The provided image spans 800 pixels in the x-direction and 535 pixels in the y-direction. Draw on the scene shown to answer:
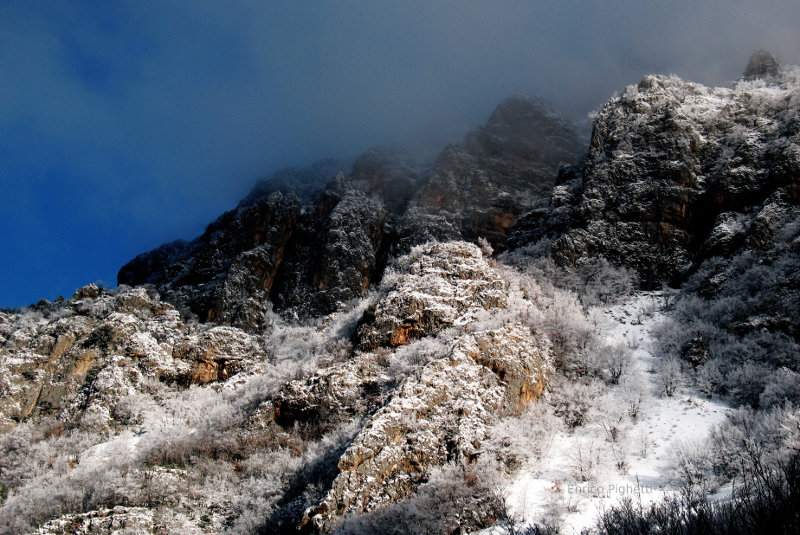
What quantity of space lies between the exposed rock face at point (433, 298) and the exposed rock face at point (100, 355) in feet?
57.4

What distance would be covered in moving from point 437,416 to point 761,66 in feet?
198

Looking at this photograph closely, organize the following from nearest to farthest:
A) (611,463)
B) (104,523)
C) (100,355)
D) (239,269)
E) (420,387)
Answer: (611,463)
(104,523)
(420,387)
(100,355)
(239,269)

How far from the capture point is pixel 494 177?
238 feet

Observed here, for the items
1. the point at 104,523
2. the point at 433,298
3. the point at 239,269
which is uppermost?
the point at 239,269

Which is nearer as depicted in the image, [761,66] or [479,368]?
[479,368]

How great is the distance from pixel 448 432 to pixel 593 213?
2982 cm

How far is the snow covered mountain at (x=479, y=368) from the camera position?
18.3 meters

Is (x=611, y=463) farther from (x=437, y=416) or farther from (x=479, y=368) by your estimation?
(x=479, y=368)

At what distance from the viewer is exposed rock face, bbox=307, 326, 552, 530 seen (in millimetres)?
19219

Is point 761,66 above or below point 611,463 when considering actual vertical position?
above

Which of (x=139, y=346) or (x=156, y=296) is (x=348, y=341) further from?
(x=156, y=296)

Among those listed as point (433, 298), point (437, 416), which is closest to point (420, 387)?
Result: point (437, 416)

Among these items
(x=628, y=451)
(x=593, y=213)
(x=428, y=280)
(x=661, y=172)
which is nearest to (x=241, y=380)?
(x=428, y=280)

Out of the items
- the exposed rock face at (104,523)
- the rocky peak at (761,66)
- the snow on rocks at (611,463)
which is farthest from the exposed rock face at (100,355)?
the rocky peak at (761,66)
